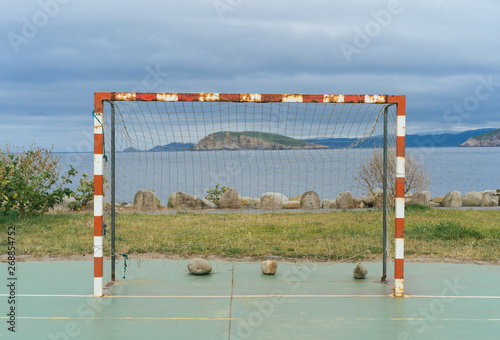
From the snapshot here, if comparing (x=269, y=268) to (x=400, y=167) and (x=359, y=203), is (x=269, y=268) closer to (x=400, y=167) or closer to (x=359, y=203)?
(x=400, y=167)

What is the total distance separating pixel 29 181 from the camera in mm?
12508

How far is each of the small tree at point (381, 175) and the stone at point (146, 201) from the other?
603 centimetres

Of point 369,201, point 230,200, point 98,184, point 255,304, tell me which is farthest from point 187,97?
point 369,201

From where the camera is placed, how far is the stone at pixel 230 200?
1568cm

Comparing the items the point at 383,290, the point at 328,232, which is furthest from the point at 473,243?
the point at 383,290

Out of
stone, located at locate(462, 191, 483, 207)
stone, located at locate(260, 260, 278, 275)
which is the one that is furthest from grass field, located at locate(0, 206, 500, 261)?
stone, located at locate(462, 191, 483, 207)

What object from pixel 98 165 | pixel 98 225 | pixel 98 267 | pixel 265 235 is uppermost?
pixel 98 165

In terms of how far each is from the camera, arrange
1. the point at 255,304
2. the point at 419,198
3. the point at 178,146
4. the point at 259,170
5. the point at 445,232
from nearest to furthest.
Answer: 1. the point at 255,304
2. the point at 178,146
3. the point at 445,232
4. the point at 259,170
5. the point at 419,198

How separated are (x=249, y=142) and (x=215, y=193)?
8098 millimetres

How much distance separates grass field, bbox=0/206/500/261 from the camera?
895cm

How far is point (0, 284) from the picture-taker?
6.91 meters

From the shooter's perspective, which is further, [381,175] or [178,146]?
[381,175]

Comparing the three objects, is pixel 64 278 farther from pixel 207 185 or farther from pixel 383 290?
pixel 207 185

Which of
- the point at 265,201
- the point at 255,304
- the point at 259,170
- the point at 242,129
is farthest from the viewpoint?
the point at 265,201
